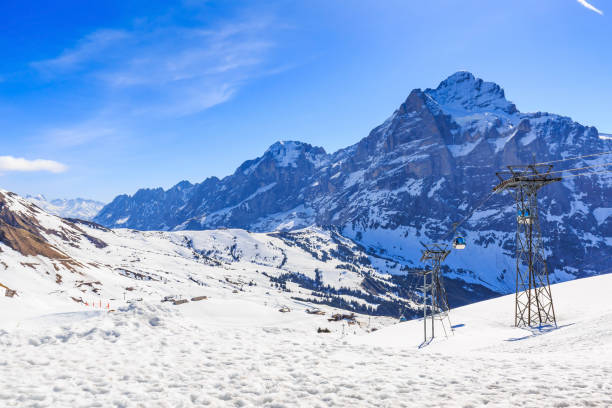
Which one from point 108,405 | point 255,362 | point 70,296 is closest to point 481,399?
point 255,362

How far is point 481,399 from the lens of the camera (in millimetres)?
10953

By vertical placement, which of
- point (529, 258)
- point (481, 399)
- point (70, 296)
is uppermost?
point (529, 258)

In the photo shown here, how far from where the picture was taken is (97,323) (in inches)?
779

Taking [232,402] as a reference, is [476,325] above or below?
below

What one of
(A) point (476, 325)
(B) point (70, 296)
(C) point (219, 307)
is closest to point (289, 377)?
(A) point (476, 325)

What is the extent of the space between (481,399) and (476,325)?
38766 millimetres

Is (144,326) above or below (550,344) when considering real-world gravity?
above

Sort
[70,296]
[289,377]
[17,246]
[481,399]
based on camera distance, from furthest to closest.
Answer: [17,246], [70,296], [289,377], [481,399]

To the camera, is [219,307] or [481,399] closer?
[481,399]

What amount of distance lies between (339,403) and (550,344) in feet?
66.7

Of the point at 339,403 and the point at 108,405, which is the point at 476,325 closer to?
the point at 339,403

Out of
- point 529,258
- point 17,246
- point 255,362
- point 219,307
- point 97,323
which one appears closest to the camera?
point 255,362

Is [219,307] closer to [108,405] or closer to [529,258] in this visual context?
[529,258]

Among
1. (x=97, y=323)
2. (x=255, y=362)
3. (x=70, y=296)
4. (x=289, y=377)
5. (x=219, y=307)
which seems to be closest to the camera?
(x=289, y=377)
